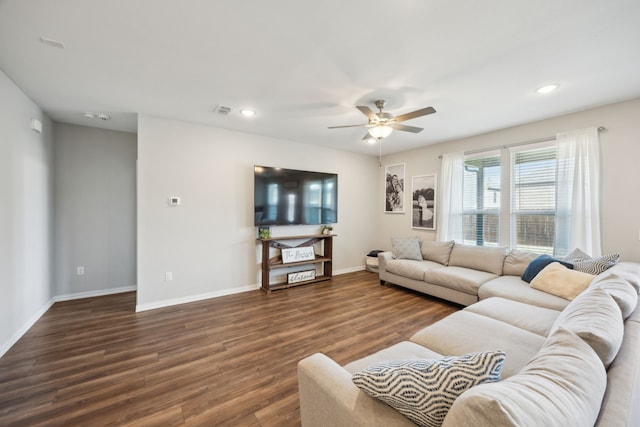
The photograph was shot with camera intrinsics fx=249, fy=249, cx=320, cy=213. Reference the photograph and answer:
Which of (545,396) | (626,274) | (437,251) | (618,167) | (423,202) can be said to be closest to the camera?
(545,396)

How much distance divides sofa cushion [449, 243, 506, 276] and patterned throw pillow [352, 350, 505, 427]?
10.7 feet

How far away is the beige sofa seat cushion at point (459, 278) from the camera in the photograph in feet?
10.6

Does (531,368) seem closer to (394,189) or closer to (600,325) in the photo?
(600,325)

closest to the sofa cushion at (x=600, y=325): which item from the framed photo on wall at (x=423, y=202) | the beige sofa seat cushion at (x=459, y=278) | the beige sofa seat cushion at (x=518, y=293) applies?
the beige sofa seat cushion at (x=518, y=293)

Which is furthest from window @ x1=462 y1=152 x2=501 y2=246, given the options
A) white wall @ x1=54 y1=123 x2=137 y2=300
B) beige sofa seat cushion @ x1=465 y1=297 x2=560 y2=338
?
white wall @ x1=54 y1=123 x2=137 y2=300

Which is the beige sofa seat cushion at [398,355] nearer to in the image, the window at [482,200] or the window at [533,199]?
the window at [533,199]

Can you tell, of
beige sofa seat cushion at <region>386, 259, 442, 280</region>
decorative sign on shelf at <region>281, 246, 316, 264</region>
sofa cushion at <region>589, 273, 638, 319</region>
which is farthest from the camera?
decorative sign on shelf at <region>281, 246, 316, 264</region>

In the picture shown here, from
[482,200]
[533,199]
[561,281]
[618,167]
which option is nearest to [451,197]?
[482,200]

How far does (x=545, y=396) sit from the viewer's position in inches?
26.9

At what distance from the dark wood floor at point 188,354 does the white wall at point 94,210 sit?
39 cm

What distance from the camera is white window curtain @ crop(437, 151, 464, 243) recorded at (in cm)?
437

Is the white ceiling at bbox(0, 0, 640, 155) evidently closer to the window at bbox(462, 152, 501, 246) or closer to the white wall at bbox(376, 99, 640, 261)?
the white wall at bbox(376, 99, 640, 261)

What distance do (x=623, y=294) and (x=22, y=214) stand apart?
17.1ft

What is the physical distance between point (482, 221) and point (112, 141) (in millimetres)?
6203
